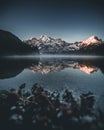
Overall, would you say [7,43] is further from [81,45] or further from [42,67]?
[81,45]

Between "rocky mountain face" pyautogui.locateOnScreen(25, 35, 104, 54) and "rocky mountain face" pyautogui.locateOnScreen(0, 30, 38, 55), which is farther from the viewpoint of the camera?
"rocky mountain face" pyautogui.locateOnScreen(0, 30, 38, 55)

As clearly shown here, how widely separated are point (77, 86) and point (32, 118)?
5.95 m

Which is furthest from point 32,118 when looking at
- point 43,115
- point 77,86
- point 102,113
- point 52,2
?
point 52,2

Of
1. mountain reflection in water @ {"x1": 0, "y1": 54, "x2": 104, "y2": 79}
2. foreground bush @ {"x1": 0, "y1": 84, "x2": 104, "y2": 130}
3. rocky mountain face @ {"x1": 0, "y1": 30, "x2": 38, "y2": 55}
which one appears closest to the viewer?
foreground bush @ {"x1": 0, "y1": 84, "x2": 104, "y2": 130}

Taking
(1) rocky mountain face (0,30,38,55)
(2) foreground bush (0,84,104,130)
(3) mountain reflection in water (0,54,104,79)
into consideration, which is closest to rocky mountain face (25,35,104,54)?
(1) rocky mountain face (0,30,38,55)

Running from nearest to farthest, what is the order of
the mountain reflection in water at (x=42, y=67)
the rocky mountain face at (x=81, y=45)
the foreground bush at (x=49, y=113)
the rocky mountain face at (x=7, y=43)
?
the foreground bush at (x=49, y=113), the mountain reflection in water at (x=42, y=67), the rocky mountain face at (x=81, y=45), the rocky mountain face at (x=7, y=43)

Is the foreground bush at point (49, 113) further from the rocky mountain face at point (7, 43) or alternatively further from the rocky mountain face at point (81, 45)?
the rocky mountain face at point (7, 43)

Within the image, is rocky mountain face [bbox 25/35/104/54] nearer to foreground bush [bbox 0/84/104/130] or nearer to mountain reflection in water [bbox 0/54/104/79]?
mountain reflection in water [bbox 0/54/104/79]

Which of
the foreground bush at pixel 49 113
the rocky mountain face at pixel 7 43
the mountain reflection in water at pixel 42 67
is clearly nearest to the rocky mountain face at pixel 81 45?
the rocky mountain face at pixel 7 43

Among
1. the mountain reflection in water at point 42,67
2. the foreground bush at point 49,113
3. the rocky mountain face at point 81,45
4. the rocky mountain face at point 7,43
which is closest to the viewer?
the foreground bush at point 49,113

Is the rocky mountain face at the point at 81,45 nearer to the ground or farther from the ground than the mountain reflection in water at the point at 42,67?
farther from the ground

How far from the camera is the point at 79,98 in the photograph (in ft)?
33.9

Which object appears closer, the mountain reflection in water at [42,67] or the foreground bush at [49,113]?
the foreground bush at [49,113]

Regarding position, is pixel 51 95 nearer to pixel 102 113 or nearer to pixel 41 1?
pixel 102 113
